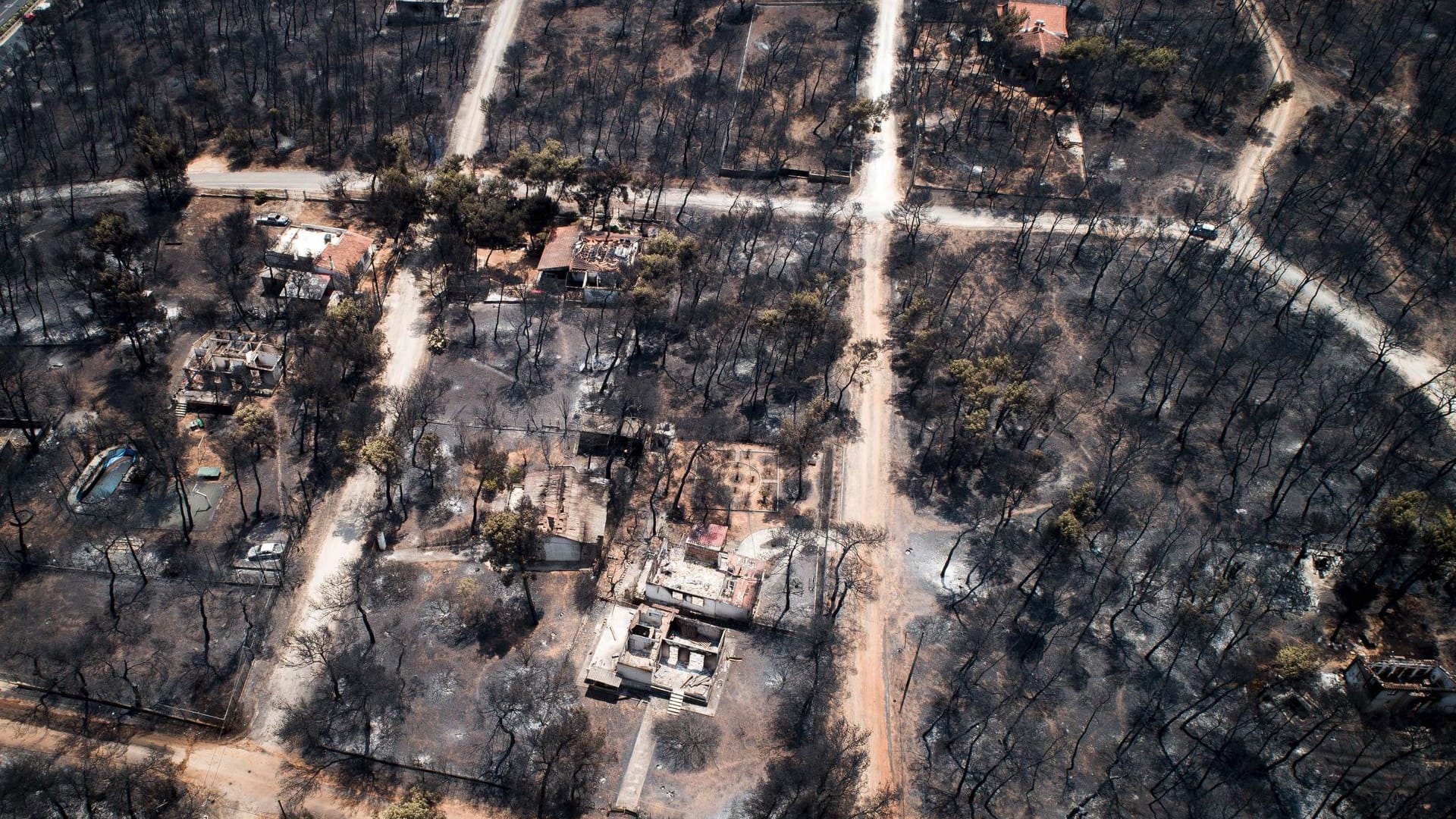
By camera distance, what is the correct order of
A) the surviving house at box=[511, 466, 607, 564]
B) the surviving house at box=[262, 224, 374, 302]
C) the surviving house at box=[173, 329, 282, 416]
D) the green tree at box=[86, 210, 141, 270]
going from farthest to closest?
1. the surviving house at box=[262, 224, 374, 302]
2. the green tree at box=[86, 210, 141, 270]
3. the surviving house at box=[173, 329, 282, 416]
4. the surviving house at box=[511, 466, 607, 564]

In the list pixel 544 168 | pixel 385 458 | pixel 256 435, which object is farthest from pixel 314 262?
pixel 385 458

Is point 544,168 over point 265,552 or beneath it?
over

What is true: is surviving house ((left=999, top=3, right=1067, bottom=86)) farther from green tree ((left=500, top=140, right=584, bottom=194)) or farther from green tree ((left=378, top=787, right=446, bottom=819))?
green tree ((left=378, top=787, right=446, bottom=819))

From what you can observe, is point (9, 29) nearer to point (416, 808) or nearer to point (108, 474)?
point (108, 474)

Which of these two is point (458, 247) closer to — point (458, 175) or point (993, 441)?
point (458, 175)

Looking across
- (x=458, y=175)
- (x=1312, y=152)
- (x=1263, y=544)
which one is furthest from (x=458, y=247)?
(x=1312, y=152)

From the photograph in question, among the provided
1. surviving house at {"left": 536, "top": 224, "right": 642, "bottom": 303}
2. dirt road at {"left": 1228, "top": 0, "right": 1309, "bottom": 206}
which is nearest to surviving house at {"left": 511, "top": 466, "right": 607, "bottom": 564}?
surviving house at {"left": 536, "top": 224, "right": 642, "bottom": 303}
